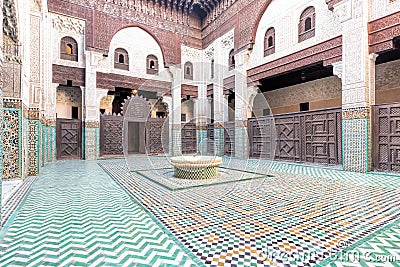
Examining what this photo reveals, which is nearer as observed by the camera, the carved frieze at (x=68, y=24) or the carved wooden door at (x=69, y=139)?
the carved frieze at (x=68, y=24)

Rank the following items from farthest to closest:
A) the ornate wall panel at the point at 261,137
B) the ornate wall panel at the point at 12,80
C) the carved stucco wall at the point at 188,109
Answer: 1. the carved stucco wall at the point at 188,109
2. the ornate wall panel at the point at 261,137
3. the ornate wall panel at the point at 12,80

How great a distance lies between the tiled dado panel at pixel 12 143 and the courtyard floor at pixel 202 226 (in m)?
0.41

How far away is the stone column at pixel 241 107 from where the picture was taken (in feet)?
18.6

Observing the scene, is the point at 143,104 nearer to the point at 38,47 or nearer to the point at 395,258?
the point at 38,47

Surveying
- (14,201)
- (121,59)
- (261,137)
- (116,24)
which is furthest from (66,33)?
(261,137)

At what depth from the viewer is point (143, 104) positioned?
23.0 ft

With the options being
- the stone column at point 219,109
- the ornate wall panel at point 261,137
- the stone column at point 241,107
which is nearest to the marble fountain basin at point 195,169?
the ornate wall panel at point 261,137

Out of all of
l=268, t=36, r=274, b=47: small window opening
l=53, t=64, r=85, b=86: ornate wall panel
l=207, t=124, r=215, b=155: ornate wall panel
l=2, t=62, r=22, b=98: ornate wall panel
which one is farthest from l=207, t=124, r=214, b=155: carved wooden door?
l=2, t=62, r=22, b=98: ornate wall panel

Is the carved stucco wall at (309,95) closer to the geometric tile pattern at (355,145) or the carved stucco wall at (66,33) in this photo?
the geometric tile pattern at (355,145)

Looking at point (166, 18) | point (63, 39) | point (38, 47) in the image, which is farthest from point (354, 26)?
point (63, 39)

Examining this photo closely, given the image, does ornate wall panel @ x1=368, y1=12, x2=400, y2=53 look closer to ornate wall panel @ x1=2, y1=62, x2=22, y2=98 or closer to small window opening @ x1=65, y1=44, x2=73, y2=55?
ornate wall panel @ x1=2, y1=62, x2=22, y2=98

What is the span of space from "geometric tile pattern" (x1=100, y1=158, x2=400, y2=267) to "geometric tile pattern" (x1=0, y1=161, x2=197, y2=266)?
0.12m

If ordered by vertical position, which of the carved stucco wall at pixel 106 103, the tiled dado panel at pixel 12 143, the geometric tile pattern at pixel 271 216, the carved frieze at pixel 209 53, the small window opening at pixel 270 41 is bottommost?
the geometric tile pattern at pixel 271 216

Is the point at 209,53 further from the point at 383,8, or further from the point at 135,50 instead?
the point at 383,8
